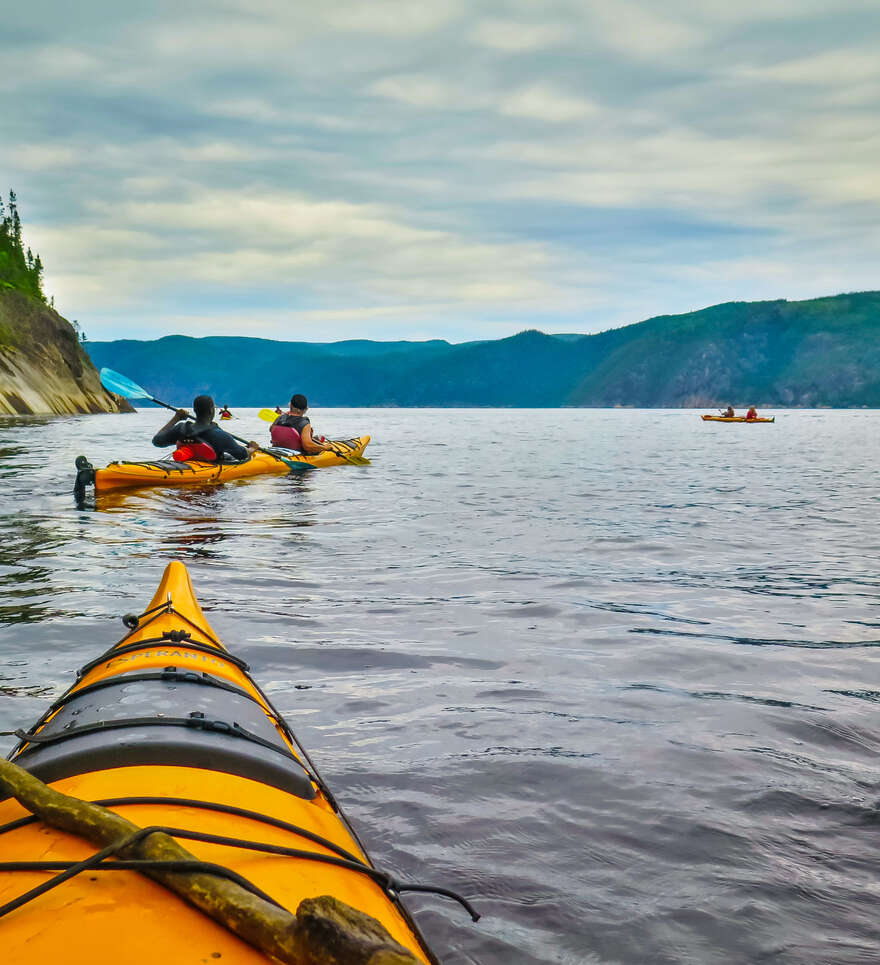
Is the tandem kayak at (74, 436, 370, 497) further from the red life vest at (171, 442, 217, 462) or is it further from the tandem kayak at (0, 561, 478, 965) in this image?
the tandem kayak at (0, 561, 478, 965)

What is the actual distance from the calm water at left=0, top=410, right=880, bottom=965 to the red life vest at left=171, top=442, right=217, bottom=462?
6.97 feet

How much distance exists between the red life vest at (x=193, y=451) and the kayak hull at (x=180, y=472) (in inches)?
4.3

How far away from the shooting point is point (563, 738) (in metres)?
3.77

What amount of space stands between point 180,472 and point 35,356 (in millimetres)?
43153

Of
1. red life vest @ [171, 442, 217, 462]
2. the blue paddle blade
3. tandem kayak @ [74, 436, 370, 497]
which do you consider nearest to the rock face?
the blue paddle blade

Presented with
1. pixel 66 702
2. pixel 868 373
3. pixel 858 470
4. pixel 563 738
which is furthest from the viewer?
pixel 868 373

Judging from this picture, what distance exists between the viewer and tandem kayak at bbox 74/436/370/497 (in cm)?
1145

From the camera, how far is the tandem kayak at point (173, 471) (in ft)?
37.6

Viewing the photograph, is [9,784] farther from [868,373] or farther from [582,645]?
[868,373]

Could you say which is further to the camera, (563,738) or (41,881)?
(563,738)

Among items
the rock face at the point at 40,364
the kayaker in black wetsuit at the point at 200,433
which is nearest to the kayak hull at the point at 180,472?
the kayaker in black wetsuit at the point at 200,433

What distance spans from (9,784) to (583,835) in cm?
201

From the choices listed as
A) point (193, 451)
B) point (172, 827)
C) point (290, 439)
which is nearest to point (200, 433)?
point (193, 451)

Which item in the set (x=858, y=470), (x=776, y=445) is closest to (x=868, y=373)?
(x=776, y=445)
